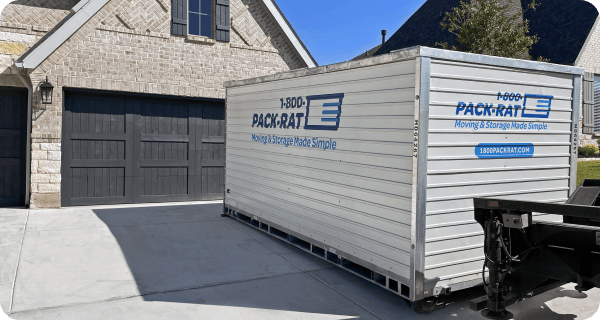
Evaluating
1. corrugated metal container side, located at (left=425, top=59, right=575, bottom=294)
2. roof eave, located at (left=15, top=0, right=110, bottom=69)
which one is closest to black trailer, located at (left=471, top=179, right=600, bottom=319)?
corrugated metal container side, located at (left=425, top=59, right=575, bottom=294)

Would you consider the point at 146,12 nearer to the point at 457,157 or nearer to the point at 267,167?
the point at 267,167

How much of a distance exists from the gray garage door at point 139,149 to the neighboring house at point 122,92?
1.0 inches

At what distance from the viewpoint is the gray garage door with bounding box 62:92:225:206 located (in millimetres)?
10336

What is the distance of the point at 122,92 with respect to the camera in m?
10.6

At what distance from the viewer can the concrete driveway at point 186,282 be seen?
4.63 m

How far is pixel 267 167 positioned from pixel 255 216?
1069 mm

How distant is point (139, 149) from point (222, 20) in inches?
159

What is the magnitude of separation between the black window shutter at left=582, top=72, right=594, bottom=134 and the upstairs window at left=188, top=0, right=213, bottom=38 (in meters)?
12.2

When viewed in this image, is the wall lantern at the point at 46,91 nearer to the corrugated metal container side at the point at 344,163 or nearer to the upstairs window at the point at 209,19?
the upstairs window at the point at 209,19

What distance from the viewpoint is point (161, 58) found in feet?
36.2

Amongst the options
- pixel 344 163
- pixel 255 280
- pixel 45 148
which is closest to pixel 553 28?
pixel 344 163

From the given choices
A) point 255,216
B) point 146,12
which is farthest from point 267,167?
point 146,12

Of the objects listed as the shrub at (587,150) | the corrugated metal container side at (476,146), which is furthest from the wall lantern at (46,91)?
the shrub at (587,150)

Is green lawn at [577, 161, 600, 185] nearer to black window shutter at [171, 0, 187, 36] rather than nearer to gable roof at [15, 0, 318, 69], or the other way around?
black window shutter at [171, 0, 187, 36]
